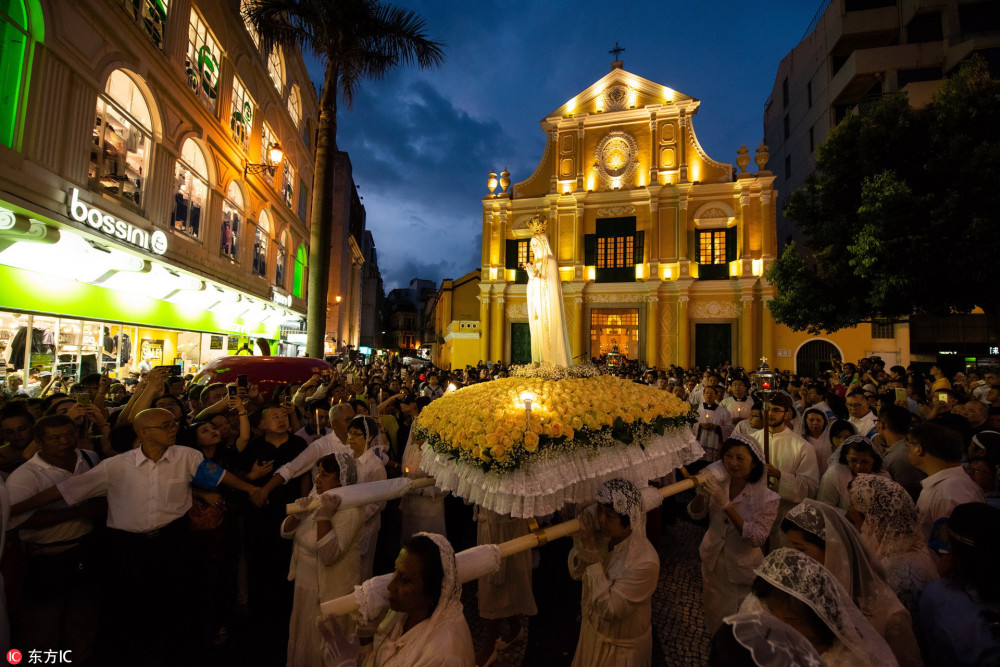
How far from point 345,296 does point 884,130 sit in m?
35.1

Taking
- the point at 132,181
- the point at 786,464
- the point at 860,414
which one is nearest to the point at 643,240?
the point at 860,414

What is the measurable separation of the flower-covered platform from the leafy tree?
11.3 metres

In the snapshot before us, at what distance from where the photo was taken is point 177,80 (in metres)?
10.8

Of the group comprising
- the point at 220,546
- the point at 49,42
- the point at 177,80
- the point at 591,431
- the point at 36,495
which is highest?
the point at 177,80

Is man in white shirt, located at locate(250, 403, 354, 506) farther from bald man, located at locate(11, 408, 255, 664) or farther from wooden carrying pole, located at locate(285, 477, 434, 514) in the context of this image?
wooden carrying pole, located at locate(285, 477, 434, 514)

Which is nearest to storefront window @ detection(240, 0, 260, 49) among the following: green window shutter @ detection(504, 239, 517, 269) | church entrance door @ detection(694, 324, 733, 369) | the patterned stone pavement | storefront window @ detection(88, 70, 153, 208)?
storefront window @ detection(88, 70, 153, 208)

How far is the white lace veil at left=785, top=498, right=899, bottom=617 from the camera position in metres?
2.21

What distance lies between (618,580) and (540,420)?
1087mm

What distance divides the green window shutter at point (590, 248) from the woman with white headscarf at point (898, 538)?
2171cm

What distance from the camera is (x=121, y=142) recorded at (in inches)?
374

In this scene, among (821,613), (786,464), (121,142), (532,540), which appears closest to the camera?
(821,613)

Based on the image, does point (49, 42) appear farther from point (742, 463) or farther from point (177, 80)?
point (742, 463)

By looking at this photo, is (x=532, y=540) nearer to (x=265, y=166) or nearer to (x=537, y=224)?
(x=537, y=224)

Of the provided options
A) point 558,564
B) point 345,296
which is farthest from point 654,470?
point 345,296
